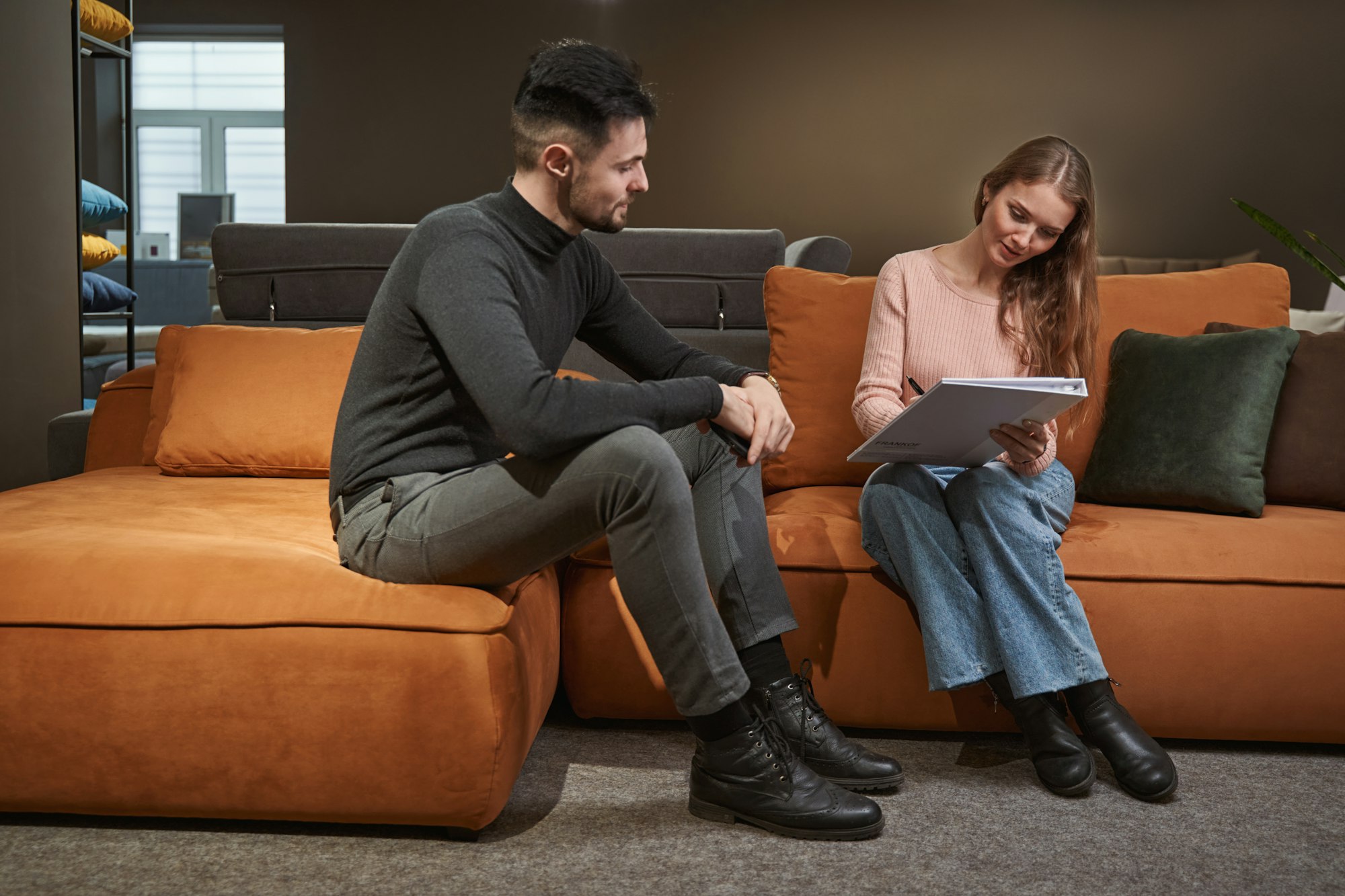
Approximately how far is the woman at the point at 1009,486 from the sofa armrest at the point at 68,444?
1813mm

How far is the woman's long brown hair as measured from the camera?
186 centimetres

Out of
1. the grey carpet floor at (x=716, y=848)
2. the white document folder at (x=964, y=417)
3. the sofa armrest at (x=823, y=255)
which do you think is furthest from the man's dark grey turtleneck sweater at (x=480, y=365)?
the sofa armrest at (x=823, y=255)

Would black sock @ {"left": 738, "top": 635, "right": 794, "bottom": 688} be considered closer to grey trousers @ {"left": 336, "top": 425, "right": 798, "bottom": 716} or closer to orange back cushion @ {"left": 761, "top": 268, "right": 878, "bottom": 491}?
grey trousers @ {"left": 336, "top": 425, "right": 798, "bottom": 716}

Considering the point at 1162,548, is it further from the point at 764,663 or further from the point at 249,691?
the point at 249,691

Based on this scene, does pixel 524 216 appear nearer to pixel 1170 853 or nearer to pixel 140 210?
pixel 1170 853

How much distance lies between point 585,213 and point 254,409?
1.06 meters

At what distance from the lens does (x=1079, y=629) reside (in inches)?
63.1

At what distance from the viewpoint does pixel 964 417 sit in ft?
4.93

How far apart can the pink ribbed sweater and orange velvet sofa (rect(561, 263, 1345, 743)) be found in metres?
0.26

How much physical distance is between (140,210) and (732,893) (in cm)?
804

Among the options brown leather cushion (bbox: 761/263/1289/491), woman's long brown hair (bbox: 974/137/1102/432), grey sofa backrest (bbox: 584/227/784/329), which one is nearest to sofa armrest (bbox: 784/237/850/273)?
grey sofa backrest (bbox: 584/227/784/329)

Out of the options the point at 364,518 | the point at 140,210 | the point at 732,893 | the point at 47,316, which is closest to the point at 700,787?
the point at 732,893

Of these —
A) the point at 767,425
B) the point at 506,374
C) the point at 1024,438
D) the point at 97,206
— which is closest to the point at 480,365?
the point at 506,374

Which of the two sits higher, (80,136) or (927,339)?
(80,136)
